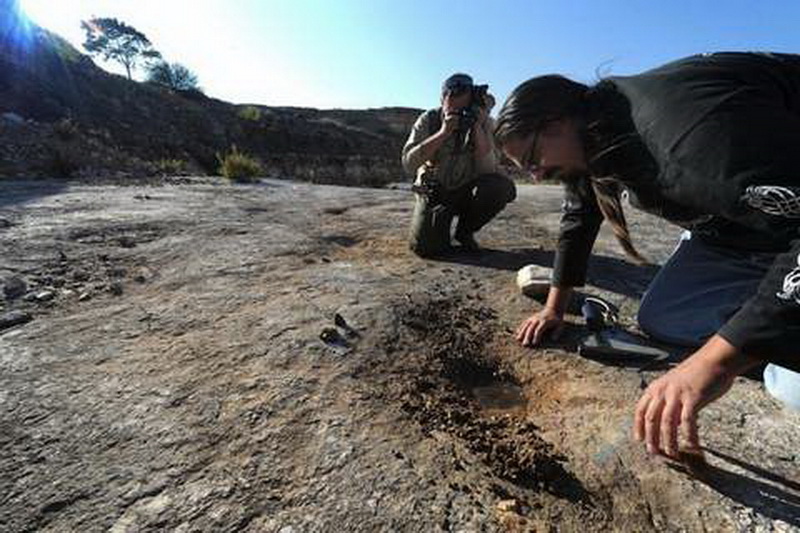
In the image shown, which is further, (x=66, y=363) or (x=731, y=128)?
(x=66, y=363)

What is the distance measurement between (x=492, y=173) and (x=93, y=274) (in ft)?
7.21

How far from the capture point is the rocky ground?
4.13ft

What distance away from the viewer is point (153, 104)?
16438 mm

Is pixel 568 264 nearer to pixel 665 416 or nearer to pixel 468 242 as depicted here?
pixel 665 416

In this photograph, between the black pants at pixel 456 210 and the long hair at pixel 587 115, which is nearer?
the long hair at pixel 587 115

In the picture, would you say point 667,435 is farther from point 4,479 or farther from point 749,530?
point 4,479

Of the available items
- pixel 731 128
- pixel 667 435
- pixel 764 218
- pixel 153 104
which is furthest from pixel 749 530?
pixel 153 104

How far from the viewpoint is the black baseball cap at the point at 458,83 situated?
10.3 feet

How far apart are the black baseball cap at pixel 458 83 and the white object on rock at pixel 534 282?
3.64ft

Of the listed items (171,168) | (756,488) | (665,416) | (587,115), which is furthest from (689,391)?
(171,168)

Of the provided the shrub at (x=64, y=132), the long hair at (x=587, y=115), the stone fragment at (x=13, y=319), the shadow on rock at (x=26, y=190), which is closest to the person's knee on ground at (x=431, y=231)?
the long hair at (x=587, y=115)

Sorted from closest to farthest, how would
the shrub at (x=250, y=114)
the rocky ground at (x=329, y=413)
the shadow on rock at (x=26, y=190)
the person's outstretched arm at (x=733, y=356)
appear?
the person's outstretched arm at (x=733, y=356) → the rocky ground at (x=329, y=413) → the shadow on rock at (x=26, y=190) → the shrub at (x=250, y=114)

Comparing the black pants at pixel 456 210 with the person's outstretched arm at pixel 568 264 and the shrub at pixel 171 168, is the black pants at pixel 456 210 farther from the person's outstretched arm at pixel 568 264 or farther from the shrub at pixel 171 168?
the shrub at pixel 171 168

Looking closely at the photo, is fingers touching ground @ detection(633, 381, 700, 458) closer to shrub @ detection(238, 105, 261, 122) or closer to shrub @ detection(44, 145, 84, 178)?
shrub @ detection(44, 145, 84, 178)
